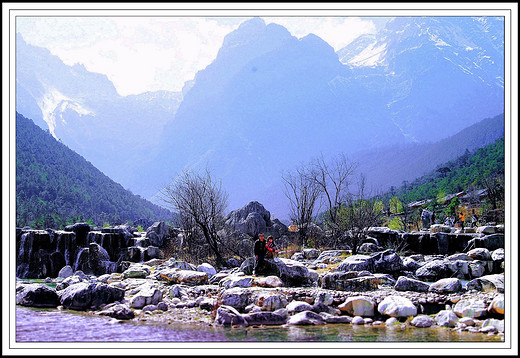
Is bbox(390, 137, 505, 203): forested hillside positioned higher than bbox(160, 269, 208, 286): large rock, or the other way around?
bbox(390, 137, 505, 203): forested hillside

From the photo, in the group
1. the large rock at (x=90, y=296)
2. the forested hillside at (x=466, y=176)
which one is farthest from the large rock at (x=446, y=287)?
the forested hillside at (x=466, y=176)

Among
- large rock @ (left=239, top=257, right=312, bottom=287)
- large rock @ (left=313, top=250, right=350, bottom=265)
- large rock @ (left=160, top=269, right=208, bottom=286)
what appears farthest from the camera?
large rock @ (left=313, top=250, right=350, bottom=265)

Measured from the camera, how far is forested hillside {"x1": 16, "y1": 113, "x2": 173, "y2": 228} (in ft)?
184

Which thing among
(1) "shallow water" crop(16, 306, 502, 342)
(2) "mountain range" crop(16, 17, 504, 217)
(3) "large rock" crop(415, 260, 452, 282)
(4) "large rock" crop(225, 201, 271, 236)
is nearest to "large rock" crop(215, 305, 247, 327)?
(1) "shallow water" crop(16, 306, 502, 342)

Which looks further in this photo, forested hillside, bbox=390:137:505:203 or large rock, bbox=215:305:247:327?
forested hillside, bbox=390:137:505:203

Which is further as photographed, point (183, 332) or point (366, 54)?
point (366, 54)

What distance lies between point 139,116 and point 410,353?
173875 millimetres

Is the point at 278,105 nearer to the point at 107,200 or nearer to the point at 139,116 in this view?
the point at 139,116

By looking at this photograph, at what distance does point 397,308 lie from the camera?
9680 millimetres

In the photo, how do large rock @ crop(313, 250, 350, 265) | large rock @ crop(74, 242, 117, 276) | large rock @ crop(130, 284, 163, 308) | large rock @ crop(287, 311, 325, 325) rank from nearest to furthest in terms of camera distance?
large rock @ crop(287, 311, 325, 325) → large rock @ crop(130, 284, 163, 308) → large rock @ crop(313, 250, 350, 265) → large rock @ crop(74, 242, 117, 276)

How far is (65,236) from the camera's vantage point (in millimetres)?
25047

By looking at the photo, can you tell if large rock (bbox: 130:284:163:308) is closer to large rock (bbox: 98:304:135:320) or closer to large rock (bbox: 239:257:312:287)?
large rock (bbox: 98:304:135:320)

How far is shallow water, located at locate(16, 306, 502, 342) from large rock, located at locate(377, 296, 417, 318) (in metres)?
0.81

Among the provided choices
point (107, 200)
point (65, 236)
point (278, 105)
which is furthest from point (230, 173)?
point (65, 236)
